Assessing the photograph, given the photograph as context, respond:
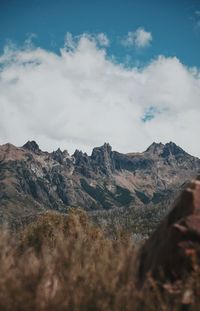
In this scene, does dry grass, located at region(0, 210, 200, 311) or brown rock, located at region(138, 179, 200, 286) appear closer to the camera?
dry grass, located at region(0, 210, 200, 311)

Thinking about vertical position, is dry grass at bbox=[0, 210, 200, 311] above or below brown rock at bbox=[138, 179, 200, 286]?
below

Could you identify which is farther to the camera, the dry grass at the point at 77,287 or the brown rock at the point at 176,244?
the brown rock at the point at 176,244

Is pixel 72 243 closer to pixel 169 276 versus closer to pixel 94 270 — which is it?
pixel 94 270

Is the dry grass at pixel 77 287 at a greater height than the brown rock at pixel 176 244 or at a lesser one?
lesser

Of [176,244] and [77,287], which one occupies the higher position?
[176,244]

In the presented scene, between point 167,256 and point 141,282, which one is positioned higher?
point 167,256

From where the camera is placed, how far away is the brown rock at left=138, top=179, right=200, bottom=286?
7852 millimetres

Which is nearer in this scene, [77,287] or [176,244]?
[77,287]

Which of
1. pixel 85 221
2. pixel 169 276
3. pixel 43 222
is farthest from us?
pixel 85 221

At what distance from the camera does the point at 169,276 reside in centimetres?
807

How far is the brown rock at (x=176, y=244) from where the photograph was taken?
7.85 meters

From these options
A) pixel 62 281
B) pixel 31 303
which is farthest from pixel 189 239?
pixel 31 303

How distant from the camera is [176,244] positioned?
819 centimetres

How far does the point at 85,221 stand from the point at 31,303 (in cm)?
4018
